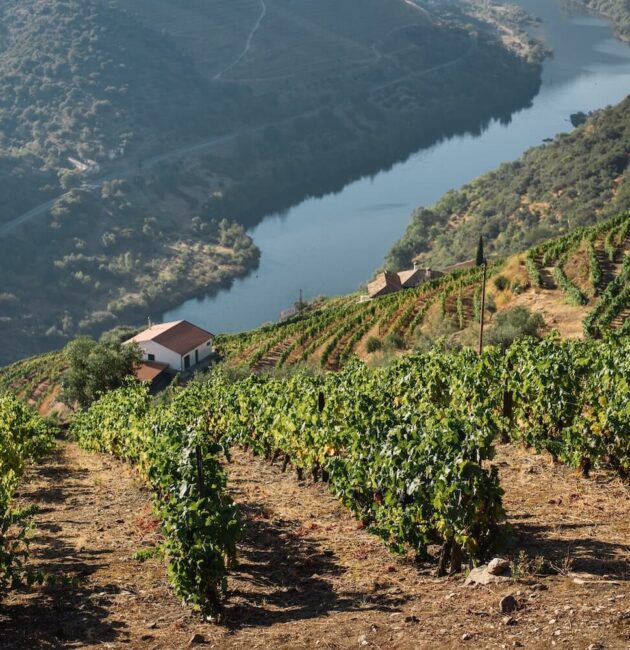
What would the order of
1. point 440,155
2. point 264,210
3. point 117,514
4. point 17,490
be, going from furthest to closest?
point 440,155 < point 264,210 < point 17,490 < point 117,514

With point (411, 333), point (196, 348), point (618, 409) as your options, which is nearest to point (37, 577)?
point (618, 409)

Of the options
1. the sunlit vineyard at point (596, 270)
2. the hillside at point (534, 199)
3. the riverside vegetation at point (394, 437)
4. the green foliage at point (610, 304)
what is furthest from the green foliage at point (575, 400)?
the hillside at point (534, 199)

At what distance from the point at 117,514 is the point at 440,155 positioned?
584 ft

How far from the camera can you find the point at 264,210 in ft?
555

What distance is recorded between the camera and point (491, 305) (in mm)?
48406

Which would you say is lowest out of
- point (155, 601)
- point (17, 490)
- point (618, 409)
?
point (17, 490)

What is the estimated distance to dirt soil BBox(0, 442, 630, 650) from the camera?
453 inches

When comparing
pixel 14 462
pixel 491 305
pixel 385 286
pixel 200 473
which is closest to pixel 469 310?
pixel 491 305

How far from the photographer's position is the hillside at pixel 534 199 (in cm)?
10550

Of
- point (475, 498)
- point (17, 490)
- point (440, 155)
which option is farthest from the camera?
point (440, 155)

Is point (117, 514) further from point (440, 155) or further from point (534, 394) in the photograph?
point (440, 155)

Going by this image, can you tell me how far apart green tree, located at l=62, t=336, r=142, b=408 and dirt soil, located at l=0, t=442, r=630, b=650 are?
30.7 m

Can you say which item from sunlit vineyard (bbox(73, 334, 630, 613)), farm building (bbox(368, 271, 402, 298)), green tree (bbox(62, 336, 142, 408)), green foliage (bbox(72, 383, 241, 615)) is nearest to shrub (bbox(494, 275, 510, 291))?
green tree (bbox(62, 336, 142, 408))

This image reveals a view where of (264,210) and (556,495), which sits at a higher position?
(556,495)
